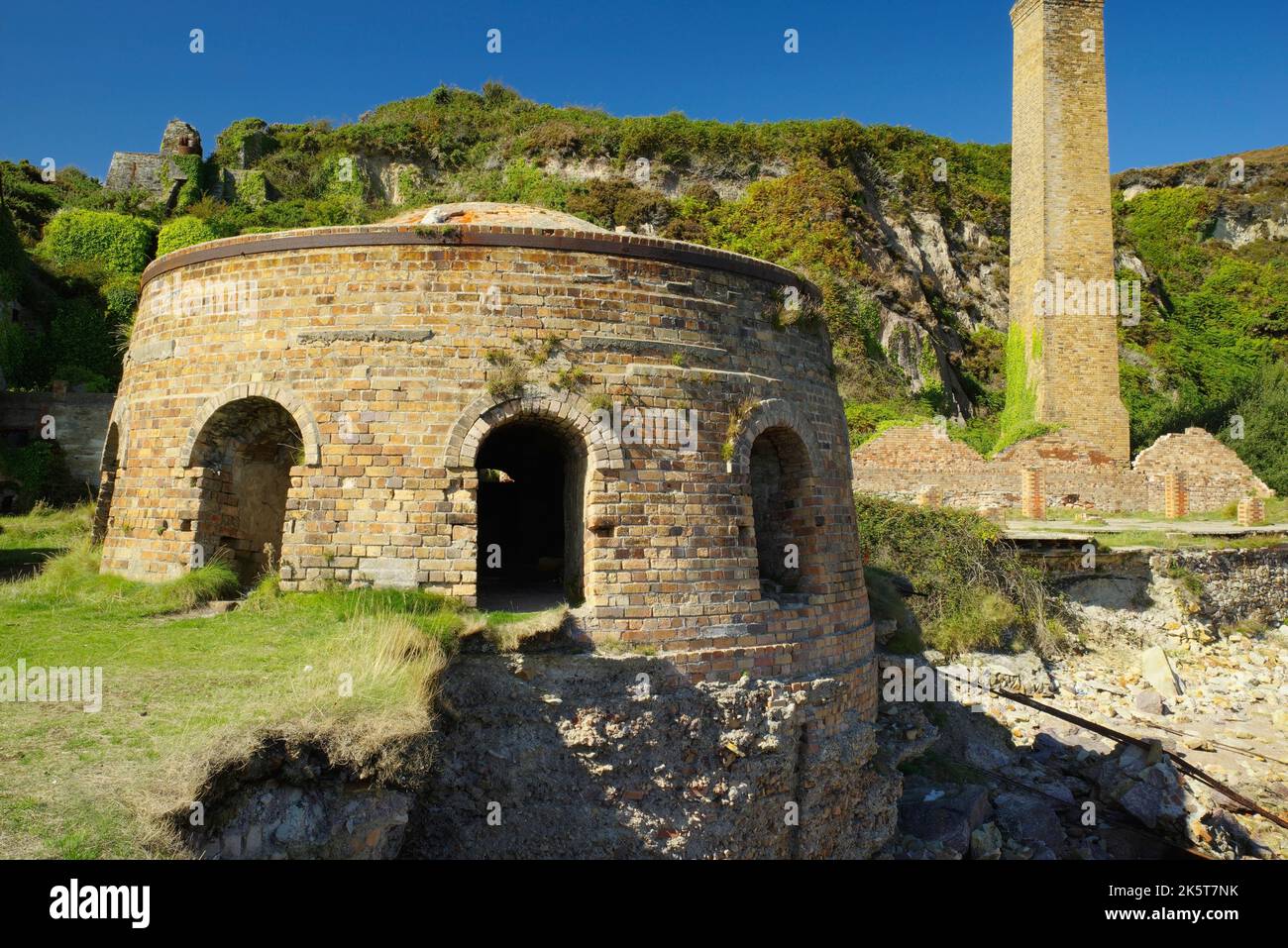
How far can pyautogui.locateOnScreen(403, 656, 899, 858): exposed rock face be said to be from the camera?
666cm

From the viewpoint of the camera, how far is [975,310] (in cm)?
3522

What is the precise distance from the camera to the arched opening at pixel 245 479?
803 cm

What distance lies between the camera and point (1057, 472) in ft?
83.0

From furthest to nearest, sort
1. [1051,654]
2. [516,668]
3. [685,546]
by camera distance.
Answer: [1051,654] → [685,546] → [516,668]

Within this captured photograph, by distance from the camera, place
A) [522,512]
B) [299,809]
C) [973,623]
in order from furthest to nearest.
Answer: [973,623] < [522,512] < [299,809]

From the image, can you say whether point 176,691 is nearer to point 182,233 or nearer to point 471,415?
point 471,415

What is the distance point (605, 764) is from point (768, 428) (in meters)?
3.61

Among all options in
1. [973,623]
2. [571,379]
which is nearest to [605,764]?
[571,379]

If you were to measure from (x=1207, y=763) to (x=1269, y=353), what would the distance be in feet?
104

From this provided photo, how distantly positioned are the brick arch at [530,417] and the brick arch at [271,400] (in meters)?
1.19

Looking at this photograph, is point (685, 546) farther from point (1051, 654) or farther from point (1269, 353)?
point (1269, 353)

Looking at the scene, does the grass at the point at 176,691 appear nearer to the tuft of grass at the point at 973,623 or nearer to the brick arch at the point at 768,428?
the brick arch at the point at 768,428

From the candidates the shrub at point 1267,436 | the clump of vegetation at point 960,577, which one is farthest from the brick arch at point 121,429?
the shrub at point 1267,436
